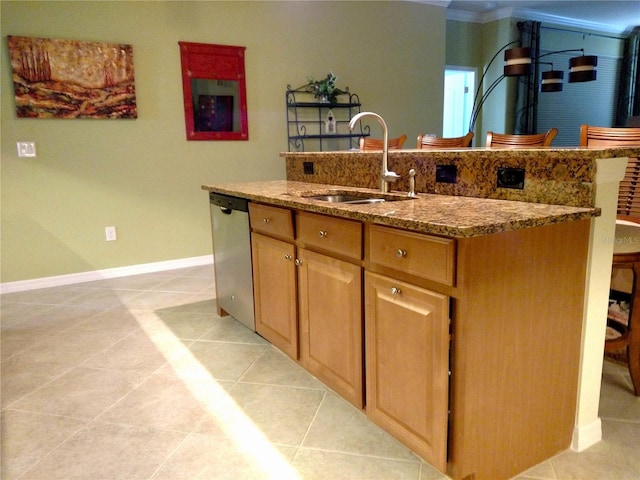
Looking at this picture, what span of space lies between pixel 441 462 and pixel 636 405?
3.40 ft

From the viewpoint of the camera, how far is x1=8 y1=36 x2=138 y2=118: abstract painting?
11.3 ft

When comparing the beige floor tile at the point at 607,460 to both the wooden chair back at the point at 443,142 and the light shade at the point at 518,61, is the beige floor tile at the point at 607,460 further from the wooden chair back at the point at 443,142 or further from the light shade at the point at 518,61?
the light shade at the point at 518,61

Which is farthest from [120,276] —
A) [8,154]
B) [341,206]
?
[341,206]

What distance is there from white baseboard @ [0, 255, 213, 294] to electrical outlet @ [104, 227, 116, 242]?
26cm

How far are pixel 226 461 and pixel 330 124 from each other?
369 centimetres

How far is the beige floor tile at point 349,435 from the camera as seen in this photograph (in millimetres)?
1644

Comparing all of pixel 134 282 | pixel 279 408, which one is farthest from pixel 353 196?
pixel 134 282

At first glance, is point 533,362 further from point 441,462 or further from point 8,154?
point 8,154

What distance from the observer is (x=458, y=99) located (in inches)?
257

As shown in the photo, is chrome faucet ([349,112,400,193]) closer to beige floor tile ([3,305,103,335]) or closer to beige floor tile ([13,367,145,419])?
beige floor tile ([13,367,145,419])

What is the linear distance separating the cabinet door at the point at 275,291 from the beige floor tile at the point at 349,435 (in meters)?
0.37

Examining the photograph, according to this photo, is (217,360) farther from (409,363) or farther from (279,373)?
(409,363)

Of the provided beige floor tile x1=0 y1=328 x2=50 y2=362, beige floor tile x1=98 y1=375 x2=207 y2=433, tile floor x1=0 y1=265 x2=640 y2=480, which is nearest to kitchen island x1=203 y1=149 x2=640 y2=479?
tile floor x1=0 y1=265 x2=640 y2=480

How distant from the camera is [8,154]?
11.5 ft
